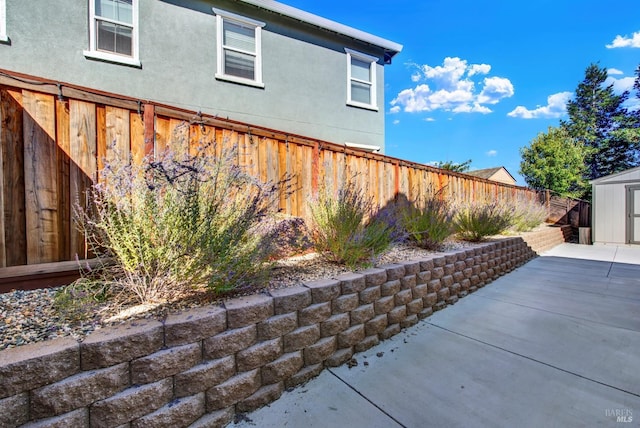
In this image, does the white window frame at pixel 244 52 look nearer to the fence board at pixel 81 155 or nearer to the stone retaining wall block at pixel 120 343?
the fence board at pixel 81 155

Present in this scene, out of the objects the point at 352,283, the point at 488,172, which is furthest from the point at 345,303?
the point at 488,172

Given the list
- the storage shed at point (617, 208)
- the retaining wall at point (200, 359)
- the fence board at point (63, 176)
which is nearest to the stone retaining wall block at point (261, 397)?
the retaining wall at point (200, 359)

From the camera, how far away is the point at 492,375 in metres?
2.01

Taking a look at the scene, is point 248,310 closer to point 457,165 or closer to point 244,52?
point 244,52

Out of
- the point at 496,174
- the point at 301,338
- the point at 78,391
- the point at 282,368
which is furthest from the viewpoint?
the point at 496,174

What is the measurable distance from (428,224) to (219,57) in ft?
17.5

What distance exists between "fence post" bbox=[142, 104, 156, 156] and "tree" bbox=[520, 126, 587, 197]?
18236 millimetres

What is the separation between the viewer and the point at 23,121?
1.98 metres

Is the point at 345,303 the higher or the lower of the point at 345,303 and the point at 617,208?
the lower

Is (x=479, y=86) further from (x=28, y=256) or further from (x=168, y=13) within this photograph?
(x=28, y=256)

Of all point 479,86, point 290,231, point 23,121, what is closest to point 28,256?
point 23,121

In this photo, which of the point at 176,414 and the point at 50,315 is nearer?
the point at 176,414

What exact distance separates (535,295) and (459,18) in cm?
803

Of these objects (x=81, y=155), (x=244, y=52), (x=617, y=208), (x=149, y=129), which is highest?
(x=244, y=52)
